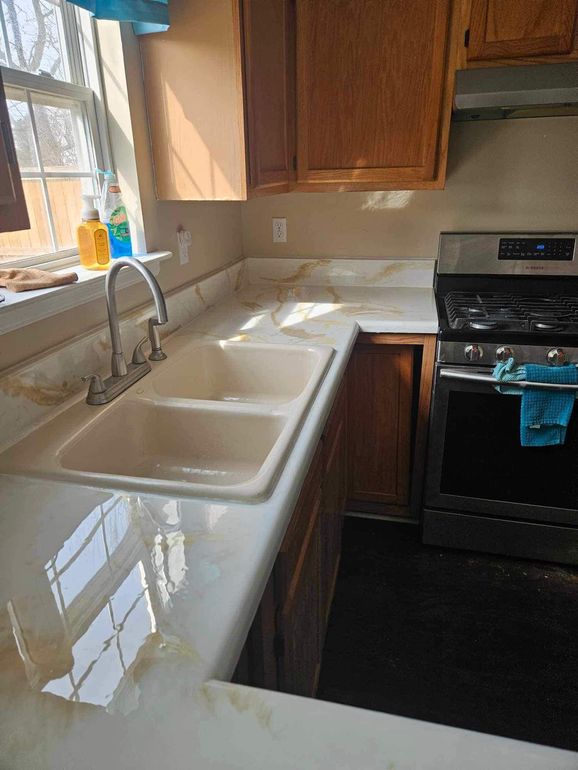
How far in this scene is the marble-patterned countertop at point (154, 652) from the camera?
502 millimetres

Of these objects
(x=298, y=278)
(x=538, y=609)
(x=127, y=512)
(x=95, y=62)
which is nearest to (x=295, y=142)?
(x=298, y=278)

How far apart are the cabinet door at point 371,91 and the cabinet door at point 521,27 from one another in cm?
14

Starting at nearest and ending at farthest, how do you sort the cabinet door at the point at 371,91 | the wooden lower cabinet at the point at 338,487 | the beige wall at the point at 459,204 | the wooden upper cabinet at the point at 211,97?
the wooden lower cabinet at the point at 338,487, the wooden upper cabinet at the point at 211,97, the cabinet door at the point at 371,91, the beige wall at the point at 459,204

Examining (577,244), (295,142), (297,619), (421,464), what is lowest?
(421,464)

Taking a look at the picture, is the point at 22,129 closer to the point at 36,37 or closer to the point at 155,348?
the point at 36,37

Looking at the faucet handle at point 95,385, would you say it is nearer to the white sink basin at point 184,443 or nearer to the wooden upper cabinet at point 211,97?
the white sink basin at point 184,443

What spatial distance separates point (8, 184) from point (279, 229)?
5.37ft

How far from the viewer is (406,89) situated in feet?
6.43

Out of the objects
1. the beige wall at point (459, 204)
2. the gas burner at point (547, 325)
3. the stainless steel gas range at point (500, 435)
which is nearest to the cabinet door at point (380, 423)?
the stainless steel gas range at point (500, 435)

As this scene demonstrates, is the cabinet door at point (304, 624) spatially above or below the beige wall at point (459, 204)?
below

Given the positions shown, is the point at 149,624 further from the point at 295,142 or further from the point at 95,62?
the point at 295,142

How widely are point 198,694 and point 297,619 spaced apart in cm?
59

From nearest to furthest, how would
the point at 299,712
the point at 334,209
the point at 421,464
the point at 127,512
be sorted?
1. the point at 299,712
2. the point at 127,512
3. the point at 421,464
4. the point at 334,209

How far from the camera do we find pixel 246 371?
5.73 ft
